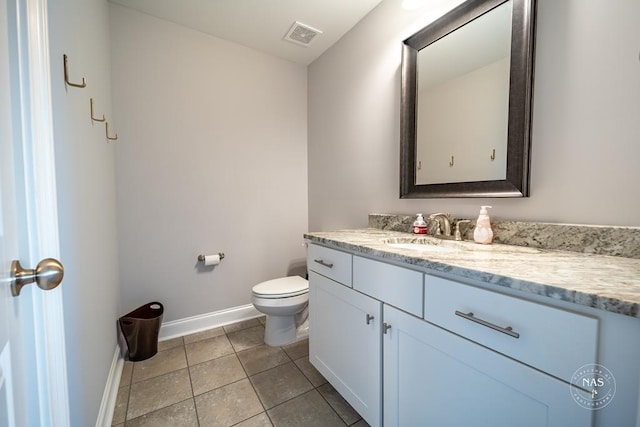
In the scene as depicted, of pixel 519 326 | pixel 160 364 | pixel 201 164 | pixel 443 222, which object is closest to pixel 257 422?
pixel 160 364

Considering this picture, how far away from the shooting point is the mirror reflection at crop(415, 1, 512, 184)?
1136mm

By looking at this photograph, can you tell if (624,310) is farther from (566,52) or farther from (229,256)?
(229,256)

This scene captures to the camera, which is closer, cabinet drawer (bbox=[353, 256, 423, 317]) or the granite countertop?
the granite countertop

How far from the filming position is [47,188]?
62cm

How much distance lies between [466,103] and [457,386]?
1.25 meters

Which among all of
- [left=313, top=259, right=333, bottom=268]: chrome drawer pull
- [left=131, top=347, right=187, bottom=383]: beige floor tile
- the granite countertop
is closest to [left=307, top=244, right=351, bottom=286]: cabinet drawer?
[left=313, top=259, right=333, bottom=268]: chrome drawer pull

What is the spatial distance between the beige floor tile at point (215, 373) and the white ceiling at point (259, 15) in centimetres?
239

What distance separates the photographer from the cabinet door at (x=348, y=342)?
3.43 ft

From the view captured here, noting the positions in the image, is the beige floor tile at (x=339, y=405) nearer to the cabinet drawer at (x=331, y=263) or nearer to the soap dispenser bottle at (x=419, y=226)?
the cabinet drawer at (x=331, y=263)

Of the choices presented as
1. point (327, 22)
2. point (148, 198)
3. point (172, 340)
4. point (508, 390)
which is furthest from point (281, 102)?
point (508, 390)

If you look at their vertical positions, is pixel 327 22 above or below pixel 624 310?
above

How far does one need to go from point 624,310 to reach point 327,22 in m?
2.20

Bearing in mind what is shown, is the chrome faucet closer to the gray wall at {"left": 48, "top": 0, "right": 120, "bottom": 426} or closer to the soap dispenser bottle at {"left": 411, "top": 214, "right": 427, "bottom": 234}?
the soap dispenser bottle at {"left": 411, "top": 214, "right": 427, "bottom": 234}

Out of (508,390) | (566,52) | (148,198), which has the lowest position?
(508,390)
